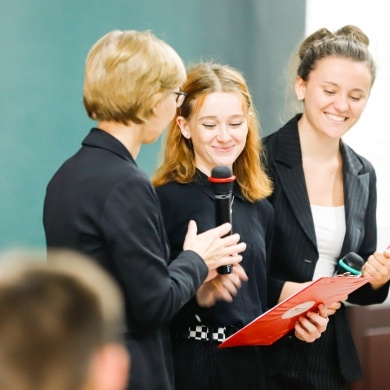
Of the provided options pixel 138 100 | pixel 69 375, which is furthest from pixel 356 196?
pixel 69 375

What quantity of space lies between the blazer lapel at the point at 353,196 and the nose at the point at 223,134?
19.5 inches

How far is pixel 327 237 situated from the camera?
2551 millimetres

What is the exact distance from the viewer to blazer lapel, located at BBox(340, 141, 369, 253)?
2539 mm

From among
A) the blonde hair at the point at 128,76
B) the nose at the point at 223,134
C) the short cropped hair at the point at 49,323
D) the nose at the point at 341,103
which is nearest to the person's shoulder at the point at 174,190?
the nose at the point at 223,134

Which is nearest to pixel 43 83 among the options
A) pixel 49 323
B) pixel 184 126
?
pixel 184 126

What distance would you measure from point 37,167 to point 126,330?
136cm

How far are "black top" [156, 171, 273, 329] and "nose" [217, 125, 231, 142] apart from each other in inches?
4.7

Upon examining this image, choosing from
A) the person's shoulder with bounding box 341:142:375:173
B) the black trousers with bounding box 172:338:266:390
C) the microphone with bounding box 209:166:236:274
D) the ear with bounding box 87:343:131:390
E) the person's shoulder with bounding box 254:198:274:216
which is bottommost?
the black trousers with bounding box 172:338:266:390

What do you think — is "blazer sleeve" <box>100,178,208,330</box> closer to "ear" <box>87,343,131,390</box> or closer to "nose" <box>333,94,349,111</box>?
"ear" <box>87,343,131,390</box>

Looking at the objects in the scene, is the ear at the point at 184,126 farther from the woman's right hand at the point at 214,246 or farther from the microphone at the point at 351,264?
the microphone at the point at 351,264

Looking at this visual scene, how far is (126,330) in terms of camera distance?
1.82 metres

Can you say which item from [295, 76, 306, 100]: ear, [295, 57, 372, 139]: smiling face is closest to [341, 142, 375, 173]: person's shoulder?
[295, 57, 372, 139]: smiling face

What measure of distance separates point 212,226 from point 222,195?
22cm

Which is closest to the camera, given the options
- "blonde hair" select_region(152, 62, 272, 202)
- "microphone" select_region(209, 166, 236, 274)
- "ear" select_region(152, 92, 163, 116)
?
"ear" select_region(152, 92, 163, 116)
